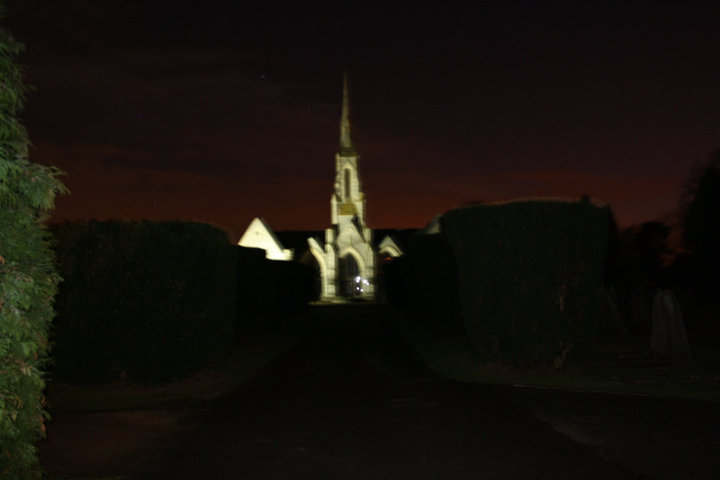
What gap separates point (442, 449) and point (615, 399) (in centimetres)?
467

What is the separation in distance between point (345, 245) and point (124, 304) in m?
60.3

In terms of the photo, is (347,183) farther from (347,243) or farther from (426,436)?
(426,436)

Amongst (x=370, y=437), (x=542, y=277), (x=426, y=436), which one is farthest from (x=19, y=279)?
(x=542, y=277)

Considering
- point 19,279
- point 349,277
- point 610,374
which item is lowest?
point 610,374

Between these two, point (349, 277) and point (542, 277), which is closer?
point (542, 277)

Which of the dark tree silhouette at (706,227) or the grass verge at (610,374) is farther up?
the dark tree silhouette at (706,227)

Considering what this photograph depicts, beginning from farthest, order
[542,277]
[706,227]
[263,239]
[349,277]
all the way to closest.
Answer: [263,239], [349,277], [706,227], [542,277]

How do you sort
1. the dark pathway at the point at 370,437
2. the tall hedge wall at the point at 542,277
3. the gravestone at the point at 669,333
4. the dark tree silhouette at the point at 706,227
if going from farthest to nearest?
1. the dark tree silhouette at the point at 706,227
2. the gravestone at the point at 669,333
3. the tall hedge wall at the point at 542,277
4. the dark pathway at the point at 370,437

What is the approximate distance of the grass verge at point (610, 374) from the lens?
11.4 metres

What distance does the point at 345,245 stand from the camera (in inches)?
2844

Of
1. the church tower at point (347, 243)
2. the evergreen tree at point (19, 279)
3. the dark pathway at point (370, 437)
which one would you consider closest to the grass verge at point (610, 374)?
the dark pathway at point (370, 437)

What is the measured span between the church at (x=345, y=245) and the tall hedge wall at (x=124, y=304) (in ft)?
181

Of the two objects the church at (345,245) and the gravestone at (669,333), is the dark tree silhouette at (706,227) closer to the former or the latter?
the gravestone at (669,333)

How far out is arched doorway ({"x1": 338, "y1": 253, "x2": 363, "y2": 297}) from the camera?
71.9 meters
